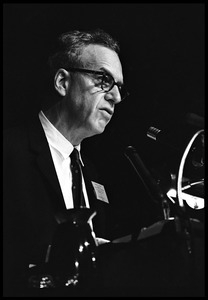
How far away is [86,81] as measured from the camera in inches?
102

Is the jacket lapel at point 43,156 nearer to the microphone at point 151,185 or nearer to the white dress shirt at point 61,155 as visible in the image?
the white dress shirt at point 61,155

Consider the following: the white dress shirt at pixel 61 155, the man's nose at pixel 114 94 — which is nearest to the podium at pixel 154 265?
the white dress shirt at pixel 61 155

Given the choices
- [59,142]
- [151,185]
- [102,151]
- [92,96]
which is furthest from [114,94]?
[151,185]

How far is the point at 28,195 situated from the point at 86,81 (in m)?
0.73

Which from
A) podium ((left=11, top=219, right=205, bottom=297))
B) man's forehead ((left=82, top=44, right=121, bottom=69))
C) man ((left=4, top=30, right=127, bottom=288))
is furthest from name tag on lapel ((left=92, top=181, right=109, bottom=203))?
podium ((left=11, top=219, right=205, bottom=297))

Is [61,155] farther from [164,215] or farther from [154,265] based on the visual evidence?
[154,265]

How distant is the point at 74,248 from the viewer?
1.54m

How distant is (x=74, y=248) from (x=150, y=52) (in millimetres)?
1788

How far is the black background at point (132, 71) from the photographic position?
282 cm

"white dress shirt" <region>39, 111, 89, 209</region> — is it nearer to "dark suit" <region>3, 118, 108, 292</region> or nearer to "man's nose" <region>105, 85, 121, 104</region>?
"dark suit" <region>3, 118, 108, 292</region>

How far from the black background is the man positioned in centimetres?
21

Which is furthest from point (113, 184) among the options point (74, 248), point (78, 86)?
point (74, 248)

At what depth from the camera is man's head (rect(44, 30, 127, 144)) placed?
2.54m

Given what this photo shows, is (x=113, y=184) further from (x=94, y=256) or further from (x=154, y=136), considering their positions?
(x=94, y=256)
